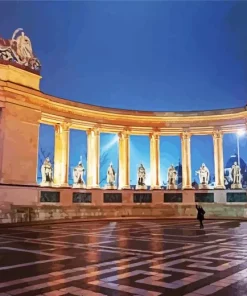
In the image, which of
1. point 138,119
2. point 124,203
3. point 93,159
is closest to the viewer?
point 124,203

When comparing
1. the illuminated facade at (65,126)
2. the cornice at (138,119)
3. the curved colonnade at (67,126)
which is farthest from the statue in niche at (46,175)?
the cornice at (138,119)

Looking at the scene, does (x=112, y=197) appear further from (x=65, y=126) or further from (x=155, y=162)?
(x=65, y=126)

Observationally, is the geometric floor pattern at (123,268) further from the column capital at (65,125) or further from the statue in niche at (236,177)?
the statue in niche at (236,177)

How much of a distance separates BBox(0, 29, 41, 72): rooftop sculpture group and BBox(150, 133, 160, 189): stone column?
1607cm

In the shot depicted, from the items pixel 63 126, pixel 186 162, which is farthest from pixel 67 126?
pixel 186 162

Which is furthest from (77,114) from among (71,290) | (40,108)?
(71,290)

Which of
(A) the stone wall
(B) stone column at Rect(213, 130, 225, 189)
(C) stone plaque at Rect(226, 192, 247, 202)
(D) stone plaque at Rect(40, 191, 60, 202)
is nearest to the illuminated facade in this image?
(B) stone column at Rect(213, 130, 225, 189)

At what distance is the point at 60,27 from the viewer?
223 feet

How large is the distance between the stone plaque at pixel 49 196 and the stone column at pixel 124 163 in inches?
344

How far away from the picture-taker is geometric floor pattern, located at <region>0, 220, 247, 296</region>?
7.96 m

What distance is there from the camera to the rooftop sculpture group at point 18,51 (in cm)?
3153

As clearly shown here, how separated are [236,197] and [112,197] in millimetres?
13838

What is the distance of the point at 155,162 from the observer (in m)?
41.3

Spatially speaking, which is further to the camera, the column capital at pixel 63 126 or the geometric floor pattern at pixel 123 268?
the column capital at pixel 63 126
